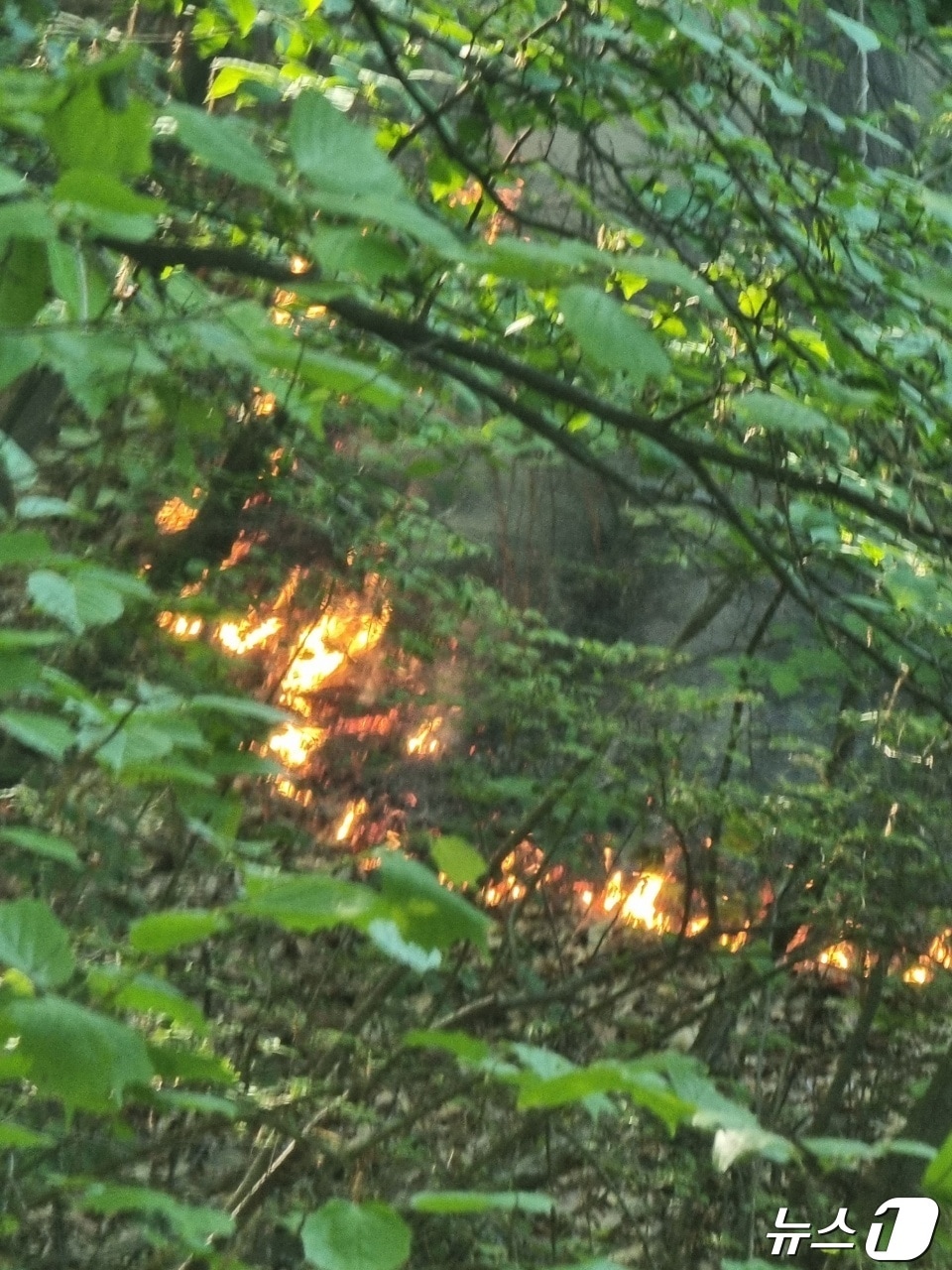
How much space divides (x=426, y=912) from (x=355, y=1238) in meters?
0.33

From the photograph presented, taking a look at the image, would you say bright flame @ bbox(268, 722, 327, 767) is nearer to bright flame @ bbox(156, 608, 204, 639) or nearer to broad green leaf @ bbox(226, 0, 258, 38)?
bright flame @ bbox(156, 608, 204, 639)

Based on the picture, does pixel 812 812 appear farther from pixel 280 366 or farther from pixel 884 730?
pixel 280 366

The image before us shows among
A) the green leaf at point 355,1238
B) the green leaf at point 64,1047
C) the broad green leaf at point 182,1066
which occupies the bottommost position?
the green leaf at point 355,1238

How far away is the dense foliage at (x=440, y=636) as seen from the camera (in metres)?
1.25

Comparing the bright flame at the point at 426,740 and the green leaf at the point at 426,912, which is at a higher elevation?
the green leaf at the point at 426,912

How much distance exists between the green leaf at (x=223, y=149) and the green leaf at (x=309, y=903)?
22.0 inches

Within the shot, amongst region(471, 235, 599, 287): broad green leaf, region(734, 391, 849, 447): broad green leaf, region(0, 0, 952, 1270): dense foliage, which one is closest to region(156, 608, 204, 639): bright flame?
region(0, 0, 952, 1270): dense foliage

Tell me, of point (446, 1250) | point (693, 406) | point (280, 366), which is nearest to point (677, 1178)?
point (446, 1250)

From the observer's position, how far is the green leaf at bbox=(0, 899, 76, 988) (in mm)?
1101

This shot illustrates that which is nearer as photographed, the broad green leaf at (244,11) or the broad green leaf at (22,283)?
the broad green leaf at (22,283)

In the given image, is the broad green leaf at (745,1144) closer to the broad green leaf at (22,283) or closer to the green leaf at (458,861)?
the green leaf at (458,861)

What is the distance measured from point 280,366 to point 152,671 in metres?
2.95

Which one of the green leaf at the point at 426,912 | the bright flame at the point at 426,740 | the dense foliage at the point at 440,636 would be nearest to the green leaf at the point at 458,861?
the dense foliage at the point at 440,636

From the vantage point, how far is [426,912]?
3.98ft
